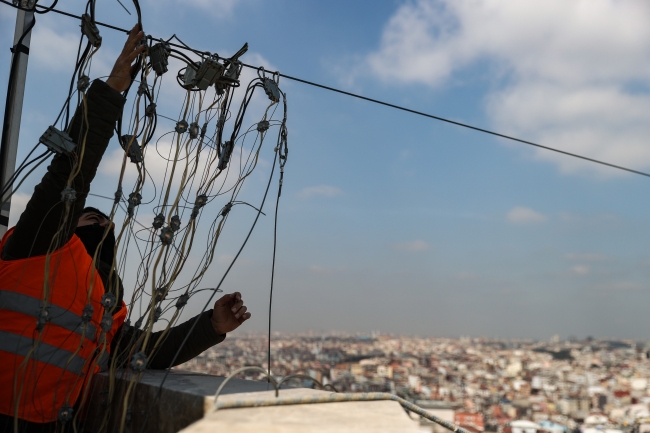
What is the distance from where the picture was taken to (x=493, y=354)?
3059cm

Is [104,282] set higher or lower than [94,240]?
lower

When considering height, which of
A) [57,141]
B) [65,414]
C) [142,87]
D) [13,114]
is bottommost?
[65,414]

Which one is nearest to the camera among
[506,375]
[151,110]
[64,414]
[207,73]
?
[64,414]

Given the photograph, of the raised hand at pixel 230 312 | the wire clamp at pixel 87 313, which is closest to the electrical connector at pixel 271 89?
the raised hand at pixel 230 312

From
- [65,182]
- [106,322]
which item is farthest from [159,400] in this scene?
[65,182]

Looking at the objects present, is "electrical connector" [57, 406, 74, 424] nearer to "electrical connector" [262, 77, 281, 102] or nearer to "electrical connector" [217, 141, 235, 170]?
"electrical connector" [217, 141, 235, 170]

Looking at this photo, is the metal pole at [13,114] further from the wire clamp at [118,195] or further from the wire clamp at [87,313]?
the wire clamp at [87,313]

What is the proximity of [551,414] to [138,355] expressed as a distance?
21863 mm

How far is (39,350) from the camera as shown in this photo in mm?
1437

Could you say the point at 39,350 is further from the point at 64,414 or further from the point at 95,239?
the point at 95,239

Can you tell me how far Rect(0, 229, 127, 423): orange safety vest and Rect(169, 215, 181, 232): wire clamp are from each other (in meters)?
0.27

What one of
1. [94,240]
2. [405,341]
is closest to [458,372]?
[405,341]

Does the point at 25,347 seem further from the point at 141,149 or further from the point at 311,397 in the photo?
the point at 311,397

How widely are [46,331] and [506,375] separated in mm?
27294
